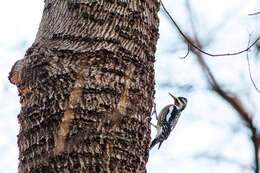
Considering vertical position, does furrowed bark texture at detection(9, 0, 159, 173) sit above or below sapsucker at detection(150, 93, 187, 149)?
below

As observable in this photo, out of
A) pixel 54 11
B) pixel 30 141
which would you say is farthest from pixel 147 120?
pixel 54 11

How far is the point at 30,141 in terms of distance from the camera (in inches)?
81.1

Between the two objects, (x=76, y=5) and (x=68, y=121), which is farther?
(x=76, y=5)

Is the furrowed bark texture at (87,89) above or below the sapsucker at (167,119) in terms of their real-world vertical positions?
below

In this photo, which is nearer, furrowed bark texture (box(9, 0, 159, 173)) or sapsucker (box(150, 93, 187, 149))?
furrowed bark texture (box(9, 0, 159, 173))

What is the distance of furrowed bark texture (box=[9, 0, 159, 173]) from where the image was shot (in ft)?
6.57

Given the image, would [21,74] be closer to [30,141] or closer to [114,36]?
[30,141]

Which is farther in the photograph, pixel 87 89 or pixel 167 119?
pixel 167 119

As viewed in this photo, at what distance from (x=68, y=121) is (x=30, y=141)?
0.71 ft

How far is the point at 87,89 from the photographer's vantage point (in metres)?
2.11

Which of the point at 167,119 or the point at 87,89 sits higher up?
the point at 167,119

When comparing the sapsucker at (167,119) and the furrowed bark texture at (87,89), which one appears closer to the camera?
the furrowed bark texture at (87,89)

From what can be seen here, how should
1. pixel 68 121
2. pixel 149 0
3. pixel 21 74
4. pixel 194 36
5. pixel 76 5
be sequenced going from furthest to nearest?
pixel 149 0 < pixel 76 5 < pixel 21 74 < pixel 68 121 < pixel 194 36

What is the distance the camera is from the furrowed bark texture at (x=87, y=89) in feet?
6.57
